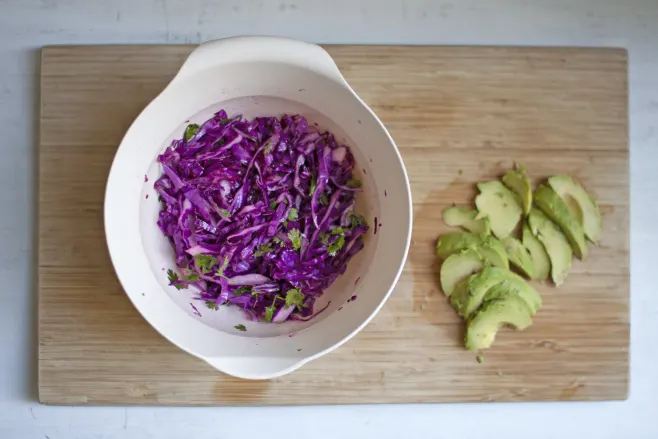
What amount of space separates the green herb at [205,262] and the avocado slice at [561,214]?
81 centimetres

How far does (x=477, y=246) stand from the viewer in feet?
4.80

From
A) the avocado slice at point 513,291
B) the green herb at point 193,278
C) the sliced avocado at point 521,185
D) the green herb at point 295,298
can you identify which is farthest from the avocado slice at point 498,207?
the green herb at point 193,278

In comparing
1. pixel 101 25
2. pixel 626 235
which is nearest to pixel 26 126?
pixel 101 25

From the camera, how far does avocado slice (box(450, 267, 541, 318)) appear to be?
1.44 m

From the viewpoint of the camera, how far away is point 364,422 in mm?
1539

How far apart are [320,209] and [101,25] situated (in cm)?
74

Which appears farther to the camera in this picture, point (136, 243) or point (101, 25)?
point (101, 25)

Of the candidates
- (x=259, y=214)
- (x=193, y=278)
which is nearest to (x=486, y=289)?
(x=259, y=214)

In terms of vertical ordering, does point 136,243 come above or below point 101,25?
below

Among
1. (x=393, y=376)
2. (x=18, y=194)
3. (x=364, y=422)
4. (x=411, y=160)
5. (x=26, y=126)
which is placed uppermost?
(x=411, y=160)

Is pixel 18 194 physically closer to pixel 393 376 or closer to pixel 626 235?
pixel 393 376

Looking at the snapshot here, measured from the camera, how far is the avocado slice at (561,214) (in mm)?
1467

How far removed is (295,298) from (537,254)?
2.02 feet

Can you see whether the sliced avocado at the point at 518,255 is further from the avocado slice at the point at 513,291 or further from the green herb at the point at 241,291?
the green herb at the point at 241,291
